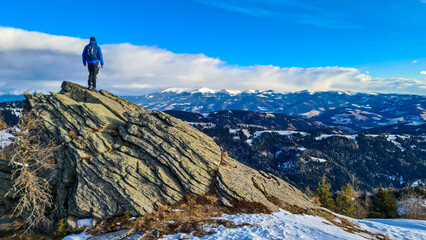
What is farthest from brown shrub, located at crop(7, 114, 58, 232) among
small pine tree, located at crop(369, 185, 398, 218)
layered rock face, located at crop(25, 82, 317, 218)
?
small pine tree, located at crop(369, 185, 398, 218)

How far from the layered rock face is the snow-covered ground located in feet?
9.45

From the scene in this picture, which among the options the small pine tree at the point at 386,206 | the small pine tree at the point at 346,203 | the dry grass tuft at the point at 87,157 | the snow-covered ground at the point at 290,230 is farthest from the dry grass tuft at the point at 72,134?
the small pine tree at the point at 386,206

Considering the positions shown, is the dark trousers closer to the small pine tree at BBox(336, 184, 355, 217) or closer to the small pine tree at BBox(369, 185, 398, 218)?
the small pine tree at BBox(336, 184, 355, 217)

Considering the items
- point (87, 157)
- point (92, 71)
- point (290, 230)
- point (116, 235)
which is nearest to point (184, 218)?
point (116, 235)

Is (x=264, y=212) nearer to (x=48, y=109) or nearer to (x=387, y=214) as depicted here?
(x=48, y=109)

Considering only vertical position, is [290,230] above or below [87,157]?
below

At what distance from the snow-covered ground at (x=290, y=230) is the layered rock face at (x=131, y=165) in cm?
288

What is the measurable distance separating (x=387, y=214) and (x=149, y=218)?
8134 centimetres

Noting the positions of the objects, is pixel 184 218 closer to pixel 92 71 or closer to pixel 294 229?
pixel 294 229

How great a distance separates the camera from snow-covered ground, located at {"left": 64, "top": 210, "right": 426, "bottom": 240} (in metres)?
19.3

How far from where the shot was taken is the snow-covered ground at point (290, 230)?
63.4 ft

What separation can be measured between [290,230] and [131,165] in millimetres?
18897

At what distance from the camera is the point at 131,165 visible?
26.1 metres

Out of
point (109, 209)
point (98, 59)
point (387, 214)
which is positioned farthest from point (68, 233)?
point (387, 214)
